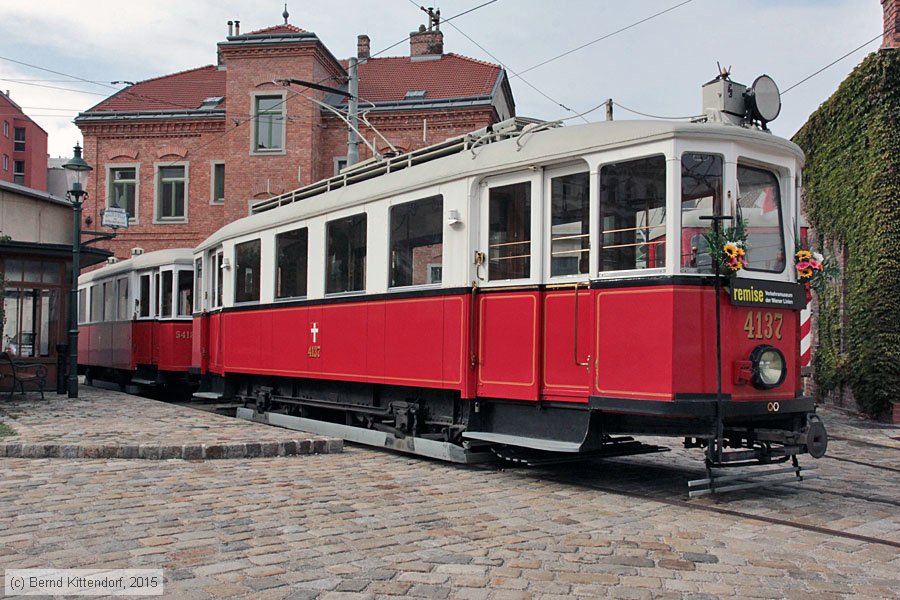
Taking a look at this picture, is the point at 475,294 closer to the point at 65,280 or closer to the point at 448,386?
the point at 448,386

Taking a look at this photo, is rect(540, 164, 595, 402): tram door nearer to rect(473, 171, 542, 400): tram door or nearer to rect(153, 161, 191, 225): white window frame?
rect(473, 171, 542, 400): tram door

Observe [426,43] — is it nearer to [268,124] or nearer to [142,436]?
[268,124]

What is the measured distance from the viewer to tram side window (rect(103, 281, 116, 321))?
22.5 metres

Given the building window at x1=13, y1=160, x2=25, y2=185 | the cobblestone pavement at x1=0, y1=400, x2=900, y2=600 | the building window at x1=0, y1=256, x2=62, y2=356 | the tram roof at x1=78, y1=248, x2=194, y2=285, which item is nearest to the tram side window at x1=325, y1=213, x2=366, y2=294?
the cobblestone pavement at x1=0, y1=400, x2=900, y2=600

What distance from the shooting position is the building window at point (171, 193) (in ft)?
108

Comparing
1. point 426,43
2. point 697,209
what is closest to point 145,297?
point 697,209

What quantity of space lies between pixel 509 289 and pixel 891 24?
38.1 feet

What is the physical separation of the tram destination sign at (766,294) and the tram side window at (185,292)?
13600mm

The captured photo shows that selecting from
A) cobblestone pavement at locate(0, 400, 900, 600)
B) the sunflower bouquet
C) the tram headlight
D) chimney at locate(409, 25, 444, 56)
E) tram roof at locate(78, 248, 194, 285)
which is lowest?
cobblestone pavement at locate(0, 400, 900, 600)

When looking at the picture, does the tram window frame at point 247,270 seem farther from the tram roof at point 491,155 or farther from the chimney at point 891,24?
the chimney at point 891,24

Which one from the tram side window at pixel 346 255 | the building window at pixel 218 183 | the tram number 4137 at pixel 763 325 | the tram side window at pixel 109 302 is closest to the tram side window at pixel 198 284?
the tram side window at pixel 346 255

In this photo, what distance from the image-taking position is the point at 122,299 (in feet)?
71.0

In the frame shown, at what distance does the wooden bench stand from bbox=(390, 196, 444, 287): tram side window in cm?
999

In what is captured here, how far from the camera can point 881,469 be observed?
9766 mm
